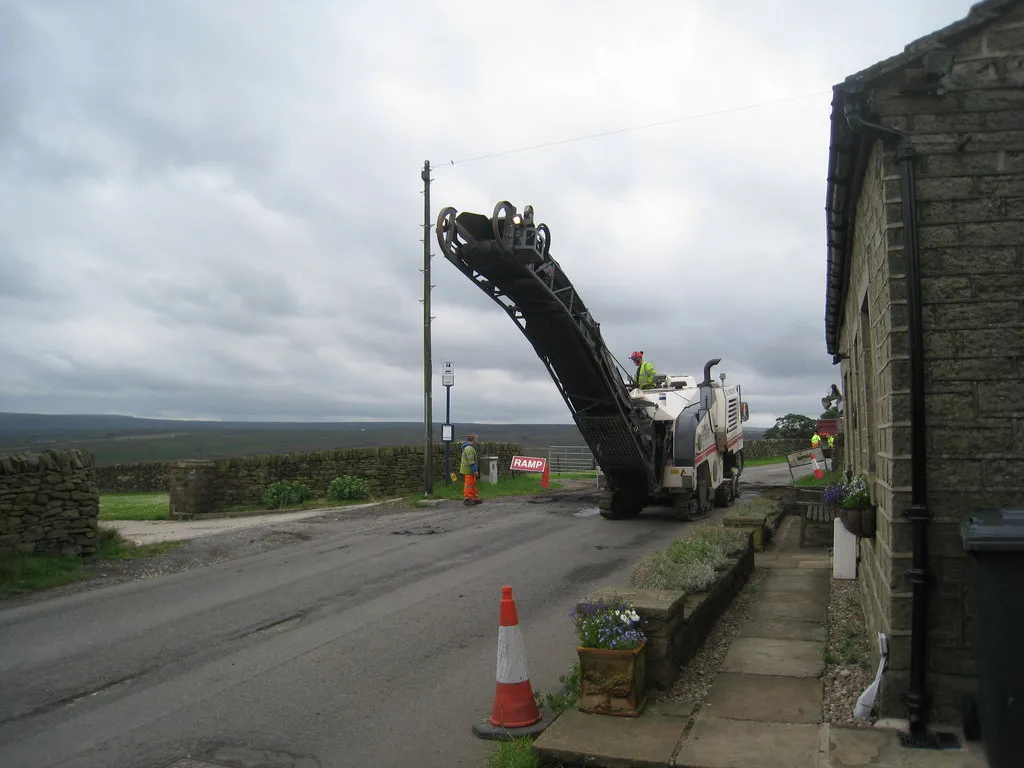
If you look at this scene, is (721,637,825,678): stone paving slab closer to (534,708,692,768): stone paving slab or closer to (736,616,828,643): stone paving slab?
(736,616,828,643): stone paving slab

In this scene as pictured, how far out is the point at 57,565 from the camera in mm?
11891

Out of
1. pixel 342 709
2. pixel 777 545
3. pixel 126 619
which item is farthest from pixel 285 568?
pixel 777 545

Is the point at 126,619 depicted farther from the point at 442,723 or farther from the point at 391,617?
the point at 442,723

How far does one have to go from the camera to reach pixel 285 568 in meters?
11.8

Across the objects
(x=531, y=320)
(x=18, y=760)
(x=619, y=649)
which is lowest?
(x=18, y=760)

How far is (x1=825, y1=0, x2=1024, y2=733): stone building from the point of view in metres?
4.77

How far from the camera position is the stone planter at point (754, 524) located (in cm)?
1156

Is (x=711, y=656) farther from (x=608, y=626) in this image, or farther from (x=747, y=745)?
(x=747, y=745)

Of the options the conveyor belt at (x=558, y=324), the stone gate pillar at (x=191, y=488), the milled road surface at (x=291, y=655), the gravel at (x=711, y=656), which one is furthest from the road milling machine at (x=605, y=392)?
the stone gate pillar at (x=191, y=488)

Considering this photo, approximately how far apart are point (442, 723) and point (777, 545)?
8035 mm

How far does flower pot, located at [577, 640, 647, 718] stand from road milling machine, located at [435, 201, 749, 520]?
8064mm

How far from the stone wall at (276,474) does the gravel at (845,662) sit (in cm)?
1597

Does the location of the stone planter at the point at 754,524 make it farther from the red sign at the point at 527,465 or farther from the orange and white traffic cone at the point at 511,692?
the red sign at the point at 527,465

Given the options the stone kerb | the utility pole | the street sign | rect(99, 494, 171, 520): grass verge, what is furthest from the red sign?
the stone kerb
